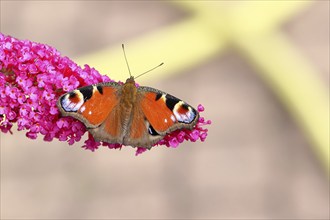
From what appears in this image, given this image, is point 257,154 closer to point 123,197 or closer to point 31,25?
point 123,197

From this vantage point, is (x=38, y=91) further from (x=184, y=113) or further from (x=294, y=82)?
(x=294, y=82)

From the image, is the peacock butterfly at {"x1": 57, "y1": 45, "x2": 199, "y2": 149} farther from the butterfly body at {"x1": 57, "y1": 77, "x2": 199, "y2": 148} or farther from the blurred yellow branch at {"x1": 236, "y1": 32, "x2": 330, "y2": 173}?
the blurred yellow branch at {"x1": 236, "y1": 32, "x2": 330, "y2": 173}

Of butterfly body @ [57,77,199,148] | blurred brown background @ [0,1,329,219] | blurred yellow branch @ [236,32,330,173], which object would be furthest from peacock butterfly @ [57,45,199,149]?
blurred yellow branch @ [236,32,330,173]

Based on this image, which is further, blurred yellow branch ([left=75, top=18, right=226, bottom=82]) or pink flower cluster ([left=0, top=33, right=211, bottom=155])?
blurred yellow branch ([left=75, top=18, right=226, bottom=82])

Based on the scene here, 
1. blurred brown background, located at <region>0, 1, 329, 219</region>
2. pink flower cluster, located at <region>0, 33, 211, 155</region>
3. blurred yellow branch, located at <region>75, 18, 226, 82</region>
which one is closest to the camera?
pink flower cluster, located at <region>0, 33, 211, 155</region>

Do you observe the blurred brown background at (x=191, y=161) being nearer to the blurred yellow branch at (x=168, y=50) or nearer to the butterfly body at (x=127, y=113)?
the blurred yellow branch at (x=168, y=50)

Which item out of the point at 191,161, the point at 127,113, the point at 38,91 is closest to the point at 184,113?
the point at 127,113

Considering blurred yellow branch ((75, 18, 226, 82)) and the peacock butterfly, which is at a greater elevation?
blurred yellow branch ((75, 18, 226, 82))
